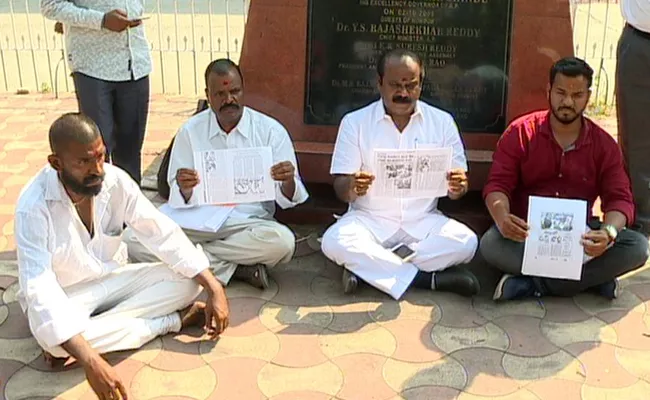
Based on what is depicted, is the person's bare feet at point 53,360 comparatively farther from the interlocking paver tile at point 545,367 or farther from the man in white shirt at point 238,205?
the interlocking paver tile at point 545,367

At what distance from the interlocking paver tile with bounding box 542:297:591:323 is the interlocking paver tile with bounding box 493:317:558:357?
92 millimetres

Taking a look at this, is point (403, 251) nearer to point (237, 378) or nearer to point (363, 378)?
point (363, 378)

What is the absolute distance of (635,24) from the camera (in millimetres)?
3910

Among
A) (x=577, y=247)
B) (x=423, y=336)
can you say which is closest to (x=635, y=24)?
(x=577, y=247)

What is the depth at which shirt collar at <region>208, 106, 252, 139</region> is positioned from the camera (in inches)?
148

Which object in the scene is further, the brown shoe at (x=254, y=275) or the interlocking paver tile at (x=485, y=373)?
the brown shoe at (x=254, y=275)

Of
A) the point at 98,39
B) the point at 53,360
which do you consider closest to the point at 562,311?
the point at 53,360

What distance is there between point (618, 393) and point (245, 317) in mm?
1497

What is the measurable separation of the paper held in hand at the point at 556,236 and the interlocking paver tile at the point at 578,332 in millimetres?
197

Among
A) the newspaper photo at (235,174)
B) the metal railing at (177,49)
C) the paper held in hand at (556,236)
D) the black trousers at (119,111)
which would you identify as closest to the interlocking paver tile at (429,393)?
the paper held in hand at (556,236)

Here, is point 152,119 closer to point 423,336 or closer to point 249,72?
point 249,72

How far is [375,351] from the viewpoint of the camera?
10.4 feet

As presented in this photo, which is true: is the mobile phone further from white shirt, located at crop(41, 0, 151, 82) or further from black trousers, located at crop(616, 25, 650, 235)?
white shirt, located at crop(41, 0, 151, 82)

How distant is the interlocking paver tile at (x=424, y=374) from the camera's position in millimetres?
2949
